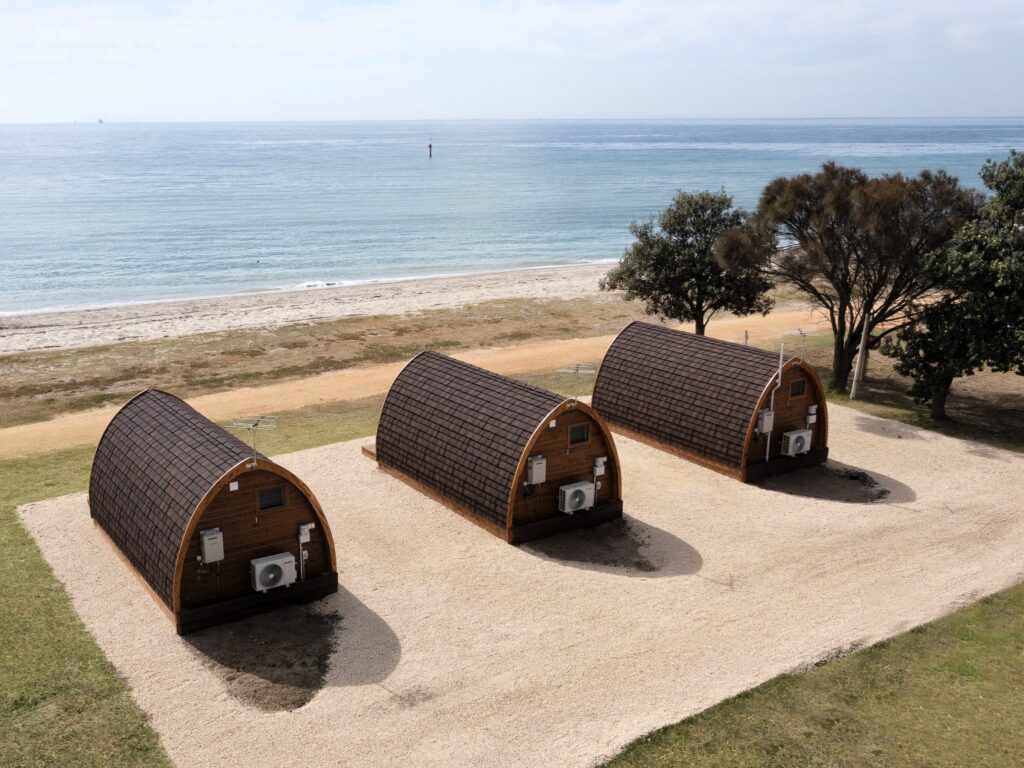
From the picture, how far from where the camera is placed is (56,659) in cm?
1720

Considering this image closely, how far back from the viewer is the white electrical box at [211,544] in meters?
18.2

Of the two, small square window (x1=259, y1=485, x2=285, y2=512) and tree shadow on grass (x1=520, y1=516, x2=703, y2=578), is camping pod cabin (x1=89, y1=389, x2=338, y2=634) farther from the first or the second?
tree shadow on grass (x1=520, y1=516, x2=703, y2=578)

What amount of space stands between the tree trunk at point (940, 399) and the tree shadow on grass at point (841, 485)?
621 cm

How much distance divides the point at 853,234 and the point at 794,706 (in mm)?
21539

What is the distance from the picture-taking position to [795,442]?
27.2 metres

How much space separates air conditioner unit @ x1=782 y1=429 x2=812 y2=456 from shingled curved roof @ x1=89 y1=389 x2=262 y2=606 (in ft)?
51.6

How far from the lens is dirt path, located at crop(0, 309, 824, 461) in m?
31.8

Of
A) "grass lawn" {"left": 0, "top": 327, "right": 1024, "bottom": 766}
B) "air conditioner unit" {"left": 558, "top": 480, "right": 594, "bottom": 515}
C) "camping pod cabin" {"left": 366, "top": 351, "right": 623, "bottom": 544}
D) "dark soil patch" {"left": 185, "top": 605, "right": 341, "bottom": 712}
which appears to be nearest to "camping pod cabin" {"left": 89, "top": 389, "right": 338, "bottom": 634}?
"dark soil patch" {"left": 185, "top": 605, "right": 341, "bottom": 712}

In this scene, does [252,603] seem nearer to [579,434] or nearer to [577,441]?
[577,441]

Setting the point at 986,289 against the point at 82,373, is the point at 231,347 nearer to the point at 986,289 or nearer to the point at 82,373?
the point at 82,373

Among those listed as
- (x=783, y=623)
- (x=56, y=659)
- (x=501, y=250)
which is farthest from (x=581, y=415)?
(x=501, y=250)

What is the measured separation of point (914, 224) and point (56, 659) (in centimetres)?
2890

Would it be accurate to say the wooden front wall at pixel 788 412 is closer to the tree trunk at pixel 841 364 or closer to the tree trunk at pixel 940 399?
the tree trunk at pixel 940 399

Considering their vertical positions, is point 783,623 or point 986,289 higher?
point 986,289
